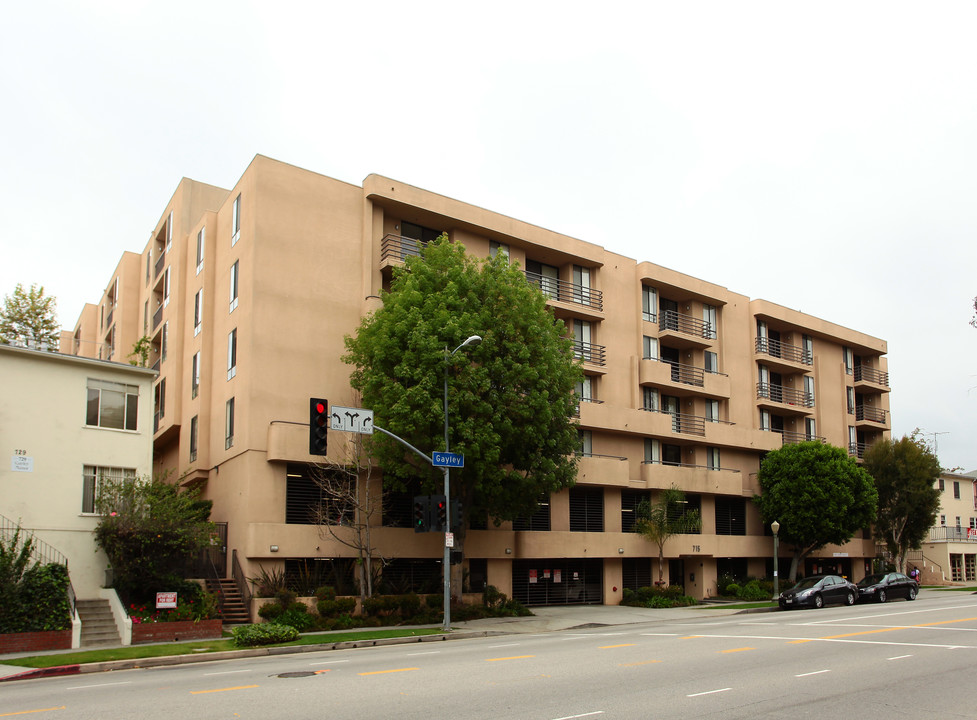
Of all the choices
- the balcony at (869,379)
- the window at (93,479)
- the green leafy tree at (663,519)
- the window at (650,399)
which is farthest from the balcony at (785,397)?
the window at (93,479)

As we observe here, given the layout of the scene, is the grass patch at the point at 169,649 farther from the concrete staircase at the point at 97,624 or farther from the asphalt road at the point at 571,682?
the asphalt road at the point at 571,682

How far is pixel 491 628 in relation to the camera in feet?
93.2

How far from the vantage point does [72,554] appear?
88.9ft

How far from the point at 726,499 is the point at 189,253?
31.6m

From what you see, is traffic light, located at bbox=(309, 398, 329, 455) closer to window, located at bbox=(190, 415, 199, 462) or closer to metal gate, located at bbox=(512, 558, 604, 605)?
window, located at bbox=(190, 415, 199, 462)

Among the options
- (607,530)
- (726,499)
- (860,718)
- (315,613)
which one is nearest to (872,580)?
(726,499)

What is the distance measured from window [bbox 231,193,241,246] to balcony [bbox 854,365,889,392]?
43.1 metres

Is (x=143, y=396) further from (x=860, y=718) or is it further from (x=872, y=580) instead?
(x=872, y=580)

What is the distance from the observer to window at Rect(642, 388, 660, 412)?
1790 inches

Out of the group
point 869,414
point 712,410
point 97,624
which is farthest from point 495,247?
point 869,414

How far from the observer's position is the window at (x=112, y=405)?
28594mm

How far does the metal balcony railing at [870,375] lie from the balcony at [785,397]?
712cm

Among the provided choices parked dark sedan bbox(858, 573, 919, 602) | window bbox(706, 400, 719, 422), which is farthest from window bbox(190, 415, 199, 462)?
parked dark sedan bbox(858, 573, 919, 602)

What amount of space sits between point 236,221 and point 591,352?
18028 mm
